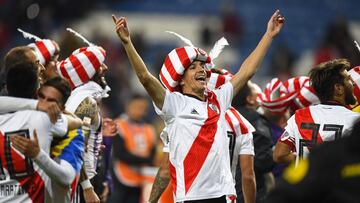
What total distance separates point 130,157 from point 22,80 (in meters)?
8.05

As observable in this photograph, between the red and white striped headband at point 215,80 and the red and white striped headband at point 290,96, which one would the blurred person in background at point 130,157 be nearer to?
the red and white striped headband at point 290,96

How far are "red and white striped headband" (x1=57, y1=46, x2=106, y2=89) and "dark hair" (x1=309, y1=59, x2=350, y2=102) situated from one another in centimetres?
191

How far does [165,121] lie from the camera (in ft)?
22.3

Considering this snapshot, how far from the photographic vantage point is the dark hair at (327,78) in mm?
6984

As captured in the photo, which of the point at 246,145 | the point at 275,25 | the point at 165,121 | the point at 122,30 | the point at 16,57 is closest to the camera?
the point at 16,57

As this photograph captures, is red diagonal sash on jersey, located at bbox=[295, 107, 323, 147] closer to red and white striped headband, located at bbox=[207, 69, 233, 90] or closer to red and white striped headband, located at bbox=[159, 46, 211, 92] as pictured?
red and white striped headband, located at bbox=[159, 46, 211, 92]

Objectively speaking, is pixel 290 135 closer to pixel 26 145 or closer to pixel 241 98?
pixel 241 98

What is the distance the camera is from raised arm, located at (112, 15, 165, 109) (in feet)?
21.3

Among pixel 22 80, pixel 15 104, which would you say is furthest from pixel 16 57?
pixel 15 104

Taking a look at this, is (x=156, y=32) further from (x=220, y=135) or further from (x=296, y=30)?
(x=220, y=135)

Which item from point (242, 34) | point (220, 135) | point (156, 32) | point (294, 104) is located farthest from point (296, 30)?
point (220, 135)

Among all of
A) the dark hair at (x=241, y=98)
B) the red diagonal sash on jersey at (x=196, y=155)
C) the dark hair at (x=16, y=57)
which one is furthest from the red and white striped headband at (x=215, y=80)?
the dark hair at (x=16, y=57)

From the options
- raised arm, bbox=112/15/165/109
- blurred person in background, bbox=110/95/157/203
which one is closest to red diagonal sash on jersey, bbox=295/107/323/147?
raised arm, bbox=112/15/165/109

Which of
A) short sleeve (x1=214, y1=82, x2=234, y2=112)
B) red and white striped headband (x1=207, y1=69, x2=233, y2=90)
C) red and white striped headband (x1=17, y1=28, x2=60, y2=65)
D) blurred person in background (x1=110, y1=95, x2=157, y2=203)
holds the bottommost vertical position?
blurred person in background (x1=110, y1=95, x2=157, y2=203)
